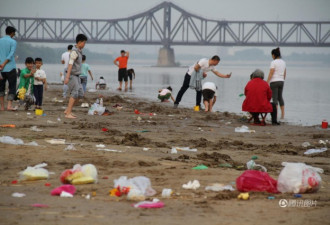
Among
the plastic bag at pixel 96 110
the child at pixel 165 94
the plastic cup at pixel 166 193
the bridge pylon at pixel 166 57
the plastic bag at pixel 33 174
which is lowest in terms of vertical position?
the plastic cup at pixel 166 193

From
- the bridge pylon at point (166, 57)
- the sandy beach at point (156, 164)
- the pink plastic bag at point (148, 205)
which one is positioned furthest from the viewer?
the bridge pylon at point (166, 57)

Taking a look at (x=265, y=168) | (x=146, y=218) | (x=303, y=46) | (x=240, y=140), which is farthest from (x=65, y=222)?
(x=303, y=46)

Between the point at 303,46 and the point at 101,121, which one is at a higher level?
the point at 303,46

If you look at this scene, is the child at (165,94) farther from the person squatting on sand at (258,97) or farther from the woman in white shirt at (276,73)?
the person squatting on sand at (258,97)

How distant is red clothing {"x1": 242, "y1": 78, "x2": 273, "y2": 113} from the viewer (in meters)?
10.4

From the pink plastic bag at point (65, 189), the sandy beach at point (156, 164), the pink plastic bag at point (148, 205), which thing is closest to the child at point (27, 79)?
the sandy beach at point (156, 164)

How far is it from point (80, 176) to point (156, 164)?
1085 millimetres

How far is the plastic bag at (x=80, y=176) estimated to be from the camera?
4559 millimetres

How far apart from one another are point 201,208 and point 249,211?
0.29 m

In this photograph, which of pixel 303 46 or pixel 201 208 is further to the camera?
pixel 303 46

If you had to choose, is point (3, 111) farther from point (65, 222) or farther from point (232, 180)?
point (65, 222)

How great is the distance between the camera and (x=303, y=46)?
129750 mm

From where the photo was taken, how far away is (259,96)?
10.4 metres

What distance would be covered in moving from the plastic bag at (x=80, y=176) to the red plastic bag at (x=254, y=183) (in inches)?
40.8
